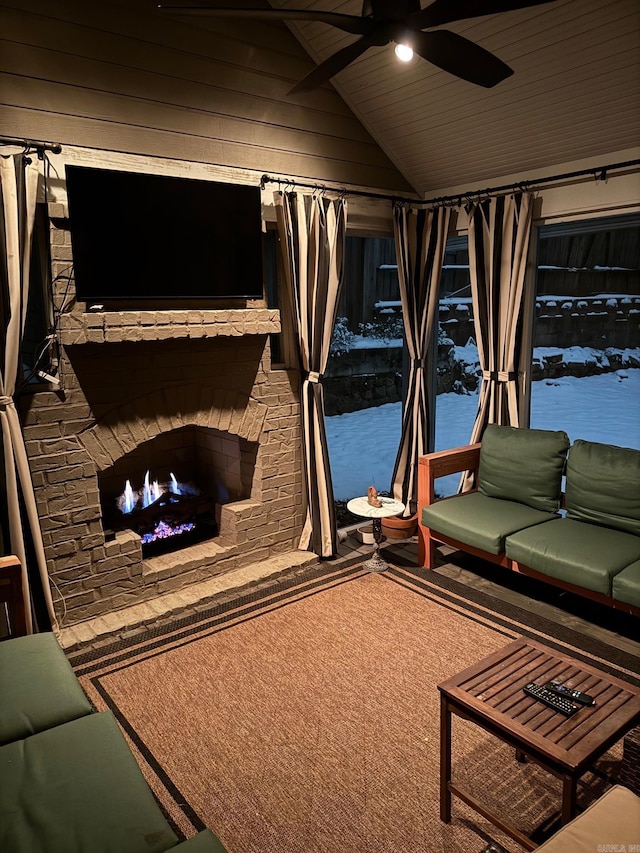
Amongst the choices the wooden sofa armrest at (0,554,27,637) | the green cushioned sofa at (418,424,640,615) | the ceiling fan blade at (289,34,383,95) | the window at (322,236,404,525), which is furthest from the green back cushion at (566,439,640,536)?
the wooden sofa armrest at (0,554,27,637)

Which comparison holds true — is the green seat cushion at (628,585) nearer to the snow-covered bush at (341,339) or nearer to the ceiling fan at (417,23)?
the ceiling fan at (417,23)

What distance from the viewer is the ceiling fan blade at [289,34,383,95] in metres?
2.42

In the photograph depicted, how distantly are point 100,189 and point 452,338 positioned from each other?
357 cm

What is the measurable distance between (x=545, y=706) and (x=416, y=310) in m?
3.30

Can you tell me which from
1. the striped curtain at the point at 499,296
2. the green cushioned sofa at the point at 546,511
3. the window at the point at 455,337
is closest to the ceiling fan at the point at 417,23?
the striped curtain at the point at 499,296

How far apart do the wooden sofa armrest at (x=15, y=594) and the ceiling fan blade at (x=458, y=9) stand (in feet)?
8.57

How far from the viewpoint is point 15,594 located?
254cm

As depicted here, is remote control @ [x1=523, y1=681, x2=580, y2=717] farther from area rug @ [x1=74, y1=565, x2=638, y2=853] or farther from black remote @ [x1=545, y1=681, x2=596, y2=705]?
area rug @ [x1=74, y1=565, x2=638, y2=853]

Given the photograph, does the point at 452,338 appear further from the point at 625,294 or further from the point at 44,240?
the point at 44,240

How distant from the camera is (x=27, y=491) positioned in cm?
306

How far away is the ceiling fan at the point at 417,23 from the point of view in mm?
2191

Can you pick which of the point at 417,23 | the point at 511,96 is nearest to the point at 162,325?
the point at 417,23

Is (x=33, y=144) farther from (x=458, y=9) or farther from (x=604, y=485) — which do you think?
(x=604, y=485)

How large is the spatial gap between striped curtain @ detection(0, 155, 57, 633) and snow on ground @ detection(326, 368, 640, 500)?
3.38 metres
